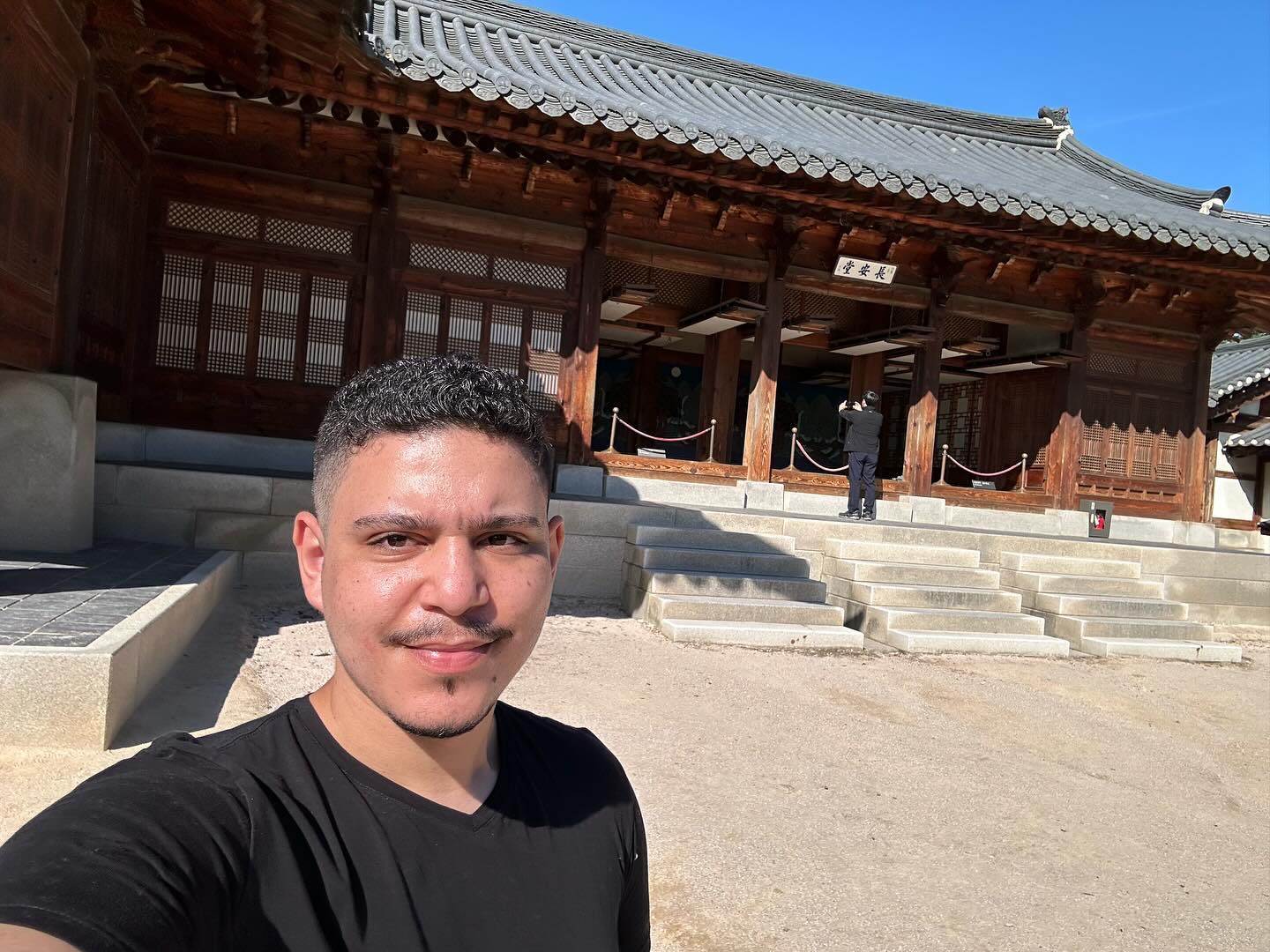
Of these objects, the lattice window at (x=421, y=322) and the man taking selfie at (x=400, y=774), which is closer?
the man taking selfie at (x=400, y=774)

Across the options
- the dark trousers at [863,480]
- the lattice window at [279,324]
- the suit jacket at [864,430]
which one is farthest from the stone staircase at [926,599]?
the lattice window at [279,324]

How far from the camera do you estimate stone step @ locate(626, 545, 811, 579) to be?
Result: 23.7 feet

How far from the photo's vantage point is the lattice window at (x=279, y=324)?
826cm

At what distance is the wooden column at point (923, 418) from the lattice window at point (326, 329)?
21.8 ft

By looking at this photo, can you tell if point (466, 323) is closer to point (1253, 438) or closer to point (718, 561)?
point (718, 561)

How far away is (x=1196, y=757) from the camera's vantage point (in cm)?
486

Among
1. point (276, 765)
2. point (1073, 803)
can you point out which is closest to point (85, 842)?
point (276, 765)

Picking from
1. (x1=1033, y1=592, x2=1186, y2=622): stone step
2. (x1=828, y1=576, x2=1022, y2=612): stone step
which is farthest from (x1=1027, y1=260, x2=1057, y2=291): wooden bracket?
(x1=828, y1=576, x2=1022, y2=612): stone step

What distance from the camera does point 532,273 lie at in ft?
29.5

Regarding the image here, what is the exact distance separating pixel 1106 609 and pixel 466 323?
673 centimetres

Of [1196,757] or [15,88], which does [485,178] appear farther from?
[1196,757]

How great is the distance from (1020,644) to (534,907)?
271 inches

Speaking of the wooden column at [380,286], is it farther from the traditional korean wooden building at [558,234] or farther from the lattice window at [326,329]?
the lattice window at [326,329]

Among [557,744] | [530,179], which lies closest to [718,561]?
[530,179]
